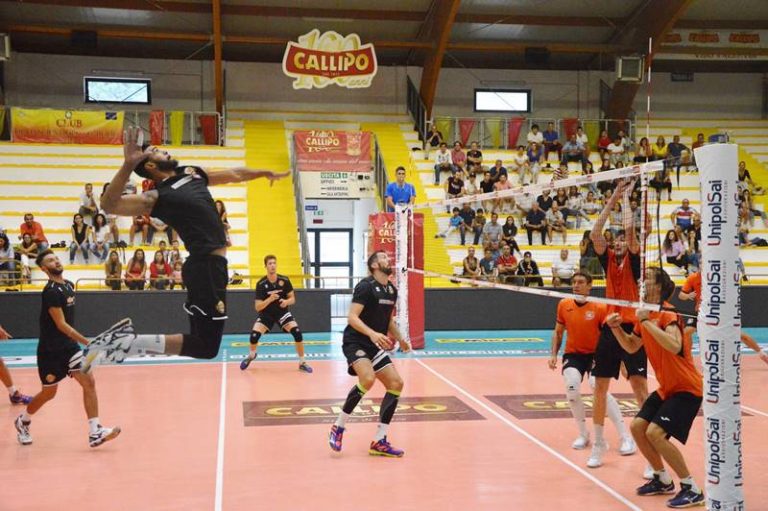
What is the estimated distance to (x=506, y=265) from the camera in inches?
672

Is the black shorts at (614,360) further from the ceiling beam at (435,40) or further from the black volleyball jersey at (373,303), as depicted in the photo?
the ceiling beam at (435,40)

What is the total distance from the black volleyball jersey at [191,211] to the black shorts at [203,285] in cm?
7

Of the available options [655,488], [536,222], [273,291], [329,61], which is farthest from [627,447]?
[329,61]

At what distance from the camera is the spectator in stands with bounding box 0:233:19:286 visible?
1733 centimetres

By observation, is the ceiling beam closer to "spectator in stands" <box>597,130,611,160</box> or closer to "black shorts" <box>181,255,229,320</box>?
"spectator in stands" <box>597,130,611,160</box>

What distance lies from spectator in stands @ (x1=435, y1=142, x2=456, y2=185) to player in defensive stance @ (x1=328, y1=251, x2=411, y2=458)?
50.5ft

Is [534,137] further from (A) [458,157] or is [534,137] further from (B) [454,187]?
(B) [454,187]

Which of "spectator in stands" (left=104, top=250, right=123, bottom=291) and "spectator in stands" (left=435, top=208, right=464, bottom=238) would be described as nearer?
"spectator in stands" (left=104, top=250, right=123, bottom=291)

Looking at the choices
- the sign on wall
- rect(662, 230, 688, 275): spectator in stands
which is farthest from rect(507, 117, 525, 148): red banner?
rect(662, 230, 688, 275): spectator in stands

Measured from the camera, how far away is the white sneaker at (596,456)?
743 centimetres

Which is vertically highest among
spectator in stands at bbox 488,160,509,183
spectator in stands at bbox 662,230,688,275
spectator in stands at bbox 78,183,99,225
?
spectator in stands at bbox 488,160,509,183

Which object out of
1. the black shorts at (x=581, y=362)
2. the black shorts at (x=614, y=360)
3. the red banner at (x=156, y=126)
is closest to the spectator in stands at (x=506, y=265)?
the black shorts at (x=581, y=362)

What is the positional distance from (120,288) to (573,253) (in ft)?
32.5

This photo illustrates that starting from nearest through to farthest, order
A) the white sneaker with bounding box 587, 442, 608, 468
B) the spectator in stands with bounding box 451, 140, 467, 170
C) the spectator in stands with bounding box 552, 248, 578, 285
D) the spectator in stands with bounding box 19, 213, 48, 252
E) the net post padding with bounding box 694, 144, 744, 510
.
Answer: the net post padding with bounding box 694, 144, 744, 510, the white sneaker with bounding box 587, 442, 608, 468, the spectator in stands with bounding box 552, 248, 578, 285, the spectator in stands with bounding box 19, 213, 48, 252, the spectator in stands with bounding box 451, 140, 467, 170
